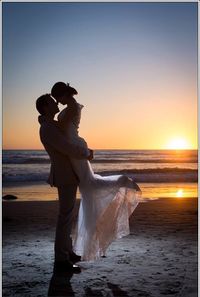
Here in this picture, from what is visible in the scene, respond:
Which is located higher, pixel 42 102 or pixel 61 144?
pixel 42 102

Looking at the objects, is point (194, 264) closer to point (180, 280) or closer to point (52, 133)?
point (180, 280)

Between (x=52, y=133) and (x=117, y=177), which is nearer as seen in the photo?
(x=52, y=133)

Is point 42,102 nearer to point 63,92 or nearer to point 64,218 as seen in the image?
point 63,92

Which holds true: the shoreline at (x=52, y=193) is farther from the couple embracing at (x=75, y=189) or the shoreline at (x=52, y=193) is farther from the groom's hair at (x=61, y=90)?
the groom's hair at (x=61, y=90)

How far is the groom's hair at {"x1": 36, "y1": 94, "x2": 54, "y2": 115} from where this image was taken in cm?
471

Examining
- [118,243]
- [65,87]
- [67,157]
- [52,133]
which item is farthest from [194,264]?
[65,87]

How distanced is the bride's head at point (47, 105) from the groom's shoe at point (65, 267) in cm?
164

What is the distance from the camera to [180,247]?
18.2ft

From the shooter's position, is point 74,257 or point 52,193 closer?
point 74,257

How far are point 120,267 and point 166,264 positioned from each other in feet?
1.72

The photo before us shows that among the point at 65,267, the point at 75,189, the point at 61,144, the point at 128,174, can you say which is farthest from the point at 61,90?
the point at 128,174

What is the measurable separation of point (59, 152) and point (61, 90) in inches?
27.1

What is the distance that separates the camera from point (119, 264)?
475cm

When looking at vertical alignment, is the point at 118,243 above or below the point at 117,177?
below
